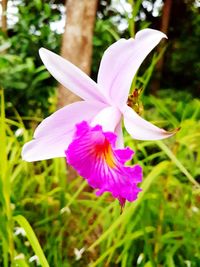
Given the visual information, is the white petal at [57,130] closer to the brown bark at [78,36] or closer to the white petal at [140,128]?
the white petal at [140,128]

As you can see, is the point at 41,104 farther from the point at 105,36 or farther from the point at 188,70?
the point at 188,70

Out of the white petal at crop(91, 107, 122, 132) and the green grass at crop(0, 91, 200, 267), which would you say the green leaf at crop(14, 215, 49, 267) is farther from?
the green grass at crop(0, 91, 200, 267)

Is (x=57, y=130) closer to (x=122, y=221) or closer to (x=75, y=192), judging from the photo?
(x=122, y=221)

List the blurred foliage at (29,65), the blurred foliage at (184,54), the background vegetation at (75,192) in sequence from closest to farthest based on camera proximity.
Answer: the background vegetation at (75,192)
the blurred foliage at (29,65)
the blurred foliage at (184,54)

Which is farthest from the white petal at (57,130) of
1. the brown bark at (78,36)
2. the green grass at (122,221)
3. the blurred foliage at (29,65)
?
the blurred foliage at (29,65)

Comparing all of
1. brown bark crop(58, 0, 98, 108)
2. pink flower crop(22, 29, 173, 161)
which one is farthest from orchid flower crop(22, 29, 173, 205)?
brown bark crop(58, 0, 98, 108)

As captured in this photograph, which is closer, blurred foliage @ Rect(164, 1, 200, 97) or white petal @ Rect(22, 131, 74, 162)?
white petal @ Rect(22, 131, 74, 162)

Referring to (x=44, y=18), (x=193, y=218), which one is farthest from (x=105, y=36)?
(x=193, y=218)
